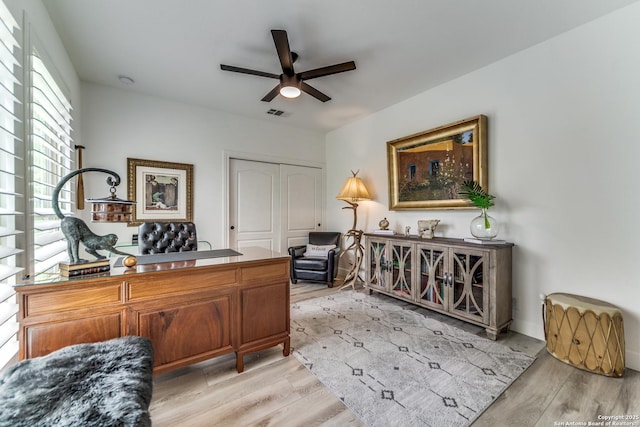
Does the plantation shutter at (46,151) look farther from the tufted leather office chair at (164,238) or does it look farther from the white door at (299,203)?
the white door at (299,203)

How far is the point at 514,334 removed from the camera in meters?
2.54

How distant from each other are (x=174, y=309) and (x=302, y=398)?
40.2 inches

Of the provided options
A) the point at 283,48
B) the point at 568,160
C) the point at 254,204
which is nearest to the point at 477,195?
the point at 568,160

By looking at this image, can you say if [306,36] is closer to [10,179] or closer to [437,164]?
[437,164]

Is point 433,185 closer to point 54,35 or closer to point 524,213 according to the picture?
→ point 524,213

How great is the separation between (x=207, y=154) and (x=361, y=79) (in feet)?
8.02

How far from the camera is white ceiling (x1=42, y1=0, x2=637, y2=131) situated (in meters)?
1.99

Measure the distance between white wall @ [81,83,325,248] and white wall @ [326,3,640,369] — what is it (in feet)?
9.69

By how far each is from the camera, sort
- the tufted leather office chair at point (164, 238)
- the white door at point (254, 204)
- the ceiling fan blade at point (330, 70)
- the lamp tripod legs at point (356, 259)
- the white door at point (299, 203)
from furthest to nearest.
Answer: the white door at point (299, 203), the white door at point (254, 204), the lamp tripod legs at point (356, 259), the tufted leather office chair at point (164, 238), the ceiling fan blade at point (330, 70)

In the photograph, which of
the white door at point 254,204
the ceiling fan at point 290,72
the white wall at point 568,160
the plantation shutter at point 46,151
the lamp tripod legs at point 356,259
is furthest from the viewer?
the white door at point 254,204

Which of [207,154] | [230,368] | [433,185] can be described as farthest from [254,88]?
[230,368]

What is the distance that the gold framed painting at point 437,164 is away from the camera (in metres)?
2.83

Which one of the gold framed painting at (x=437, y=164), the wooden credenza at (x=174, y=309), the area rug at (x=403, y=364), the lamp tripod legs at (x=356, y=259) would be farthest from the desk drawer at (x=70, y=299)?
the gold framed painting at (x=437, y=164)

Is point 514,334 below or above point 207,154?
below
